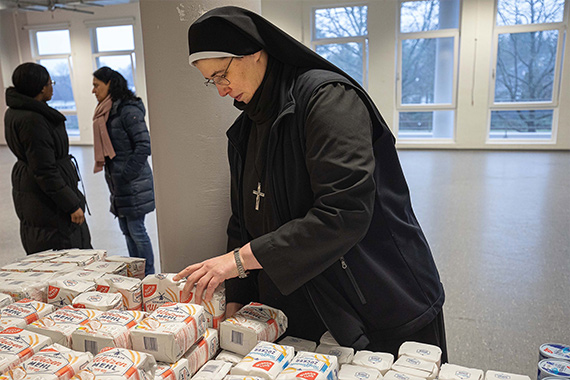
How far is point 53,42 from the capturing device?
570 inches

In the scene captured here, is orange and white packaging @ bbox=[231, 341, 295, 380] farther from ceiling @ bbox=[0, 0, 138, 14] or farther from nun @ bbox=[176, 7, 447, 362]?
ceiling @ bbox=[0, 0, 138, 14]

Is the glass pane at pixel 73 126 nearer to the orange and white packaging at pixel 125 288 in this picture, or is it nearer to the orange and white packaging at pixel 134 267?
the orange and white packaging at pixel 134 267

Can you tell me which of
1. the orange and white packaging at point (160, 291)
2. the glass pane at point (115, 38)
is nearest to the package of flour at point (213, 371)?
the orange and white packaging at point (160, 291)

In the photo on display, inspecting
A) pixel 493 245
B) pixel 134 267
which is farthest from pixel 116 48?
pixel 134 267

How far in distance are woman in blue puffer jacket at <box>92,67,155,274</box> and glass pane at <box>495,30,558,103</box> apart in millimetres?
9937

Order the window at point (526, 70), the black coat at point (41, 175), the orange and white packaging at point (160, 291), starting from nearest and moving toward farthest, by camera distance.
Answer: the orange and white packaging at point (160, 291) < the black coat at point (41, 175) < the window at point (526, 70)

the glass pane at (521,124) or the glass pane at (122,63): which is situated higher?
the glass pane at (122,63)

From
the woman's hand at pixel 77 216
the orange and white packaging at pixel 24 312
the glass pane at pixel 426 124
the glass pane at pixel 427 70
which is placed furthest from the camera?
the glass pane at pixel 426 124

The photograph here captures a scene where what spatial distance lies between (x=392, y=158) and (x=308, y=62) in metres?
0.38

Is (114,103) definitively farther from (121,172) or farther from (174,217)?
(174,217)

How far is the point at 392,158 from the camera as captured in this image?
143cm

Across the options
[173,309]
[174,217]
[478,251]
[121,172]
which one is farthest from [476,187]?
[173,309]

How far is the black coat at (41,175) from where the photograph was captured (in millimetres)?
2990

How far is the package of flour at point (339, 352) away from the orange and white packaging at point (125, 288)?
60 cm
